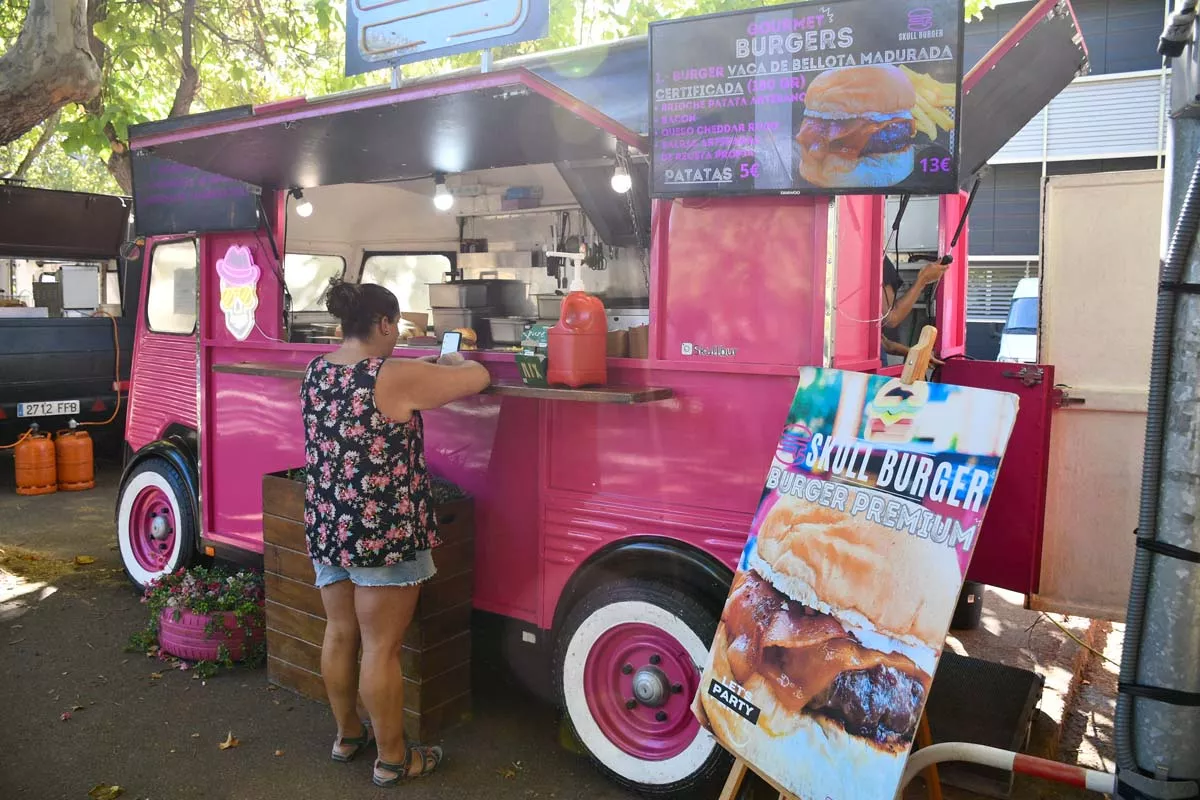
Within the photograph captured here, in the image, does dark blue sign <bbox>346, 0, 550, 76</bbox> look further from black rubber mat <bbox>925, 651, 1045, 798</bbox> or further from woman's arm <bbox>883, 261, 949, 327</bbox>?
black rubber mat <bbox>925, 651, 1045, 798</bbox>

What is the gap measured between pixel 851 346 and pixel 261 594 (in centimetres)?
342

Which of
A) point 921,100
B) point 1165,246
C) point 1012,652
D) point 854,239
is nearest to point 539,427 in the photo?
point 854,239

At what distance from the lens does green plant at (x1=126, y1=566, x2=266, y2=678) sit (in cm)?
478

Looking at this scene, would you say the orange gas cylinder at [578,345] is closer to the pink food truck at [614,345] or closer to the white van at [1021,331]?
the pink food truck at [614,345]

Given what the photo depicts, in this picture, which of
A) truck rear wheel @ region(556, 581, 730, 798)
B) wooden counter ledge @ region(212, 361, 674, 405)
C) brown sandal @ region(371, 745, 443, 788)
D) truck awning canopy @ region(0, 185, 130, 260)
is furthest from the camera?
truck awning canopy @ region(0, 185, 130, 260)

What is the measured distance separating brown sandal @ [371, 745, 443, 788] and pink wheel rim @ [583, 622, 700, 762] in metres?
0.69

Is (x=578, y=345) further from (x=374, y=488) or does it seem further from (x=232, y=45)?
(x=232, y=45)

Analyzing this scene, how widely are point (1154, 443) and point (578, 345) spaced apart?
6.33ft

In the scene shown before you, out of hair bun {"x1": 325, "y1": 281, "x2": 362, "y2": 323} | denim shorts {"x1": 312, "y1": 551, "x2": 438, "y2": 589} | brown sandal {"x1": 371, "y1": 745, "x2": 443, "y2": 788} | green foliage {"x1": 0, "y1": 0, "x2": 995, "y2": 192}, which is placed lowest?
brown sandal {"x1": 371, "y1": 745, "x2": 443, "y2": 788}

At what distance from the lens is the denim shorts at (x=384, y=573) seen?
134 inches

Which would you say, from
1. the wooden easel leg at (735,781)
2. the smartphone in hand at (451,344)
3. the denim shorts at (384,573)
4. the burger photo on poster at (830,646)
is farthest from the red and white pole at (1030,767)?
the smartphone in hand at (451,344)

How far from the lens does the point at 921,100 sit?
2.92 meters

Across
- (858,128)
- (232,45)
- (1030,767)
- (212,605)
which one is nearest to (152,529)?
(212,605)

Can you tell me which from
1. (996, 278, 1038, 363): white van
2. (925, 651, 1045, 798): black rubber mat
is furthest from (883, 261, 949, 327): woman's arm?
(996, 278, 1038, 363): white van
